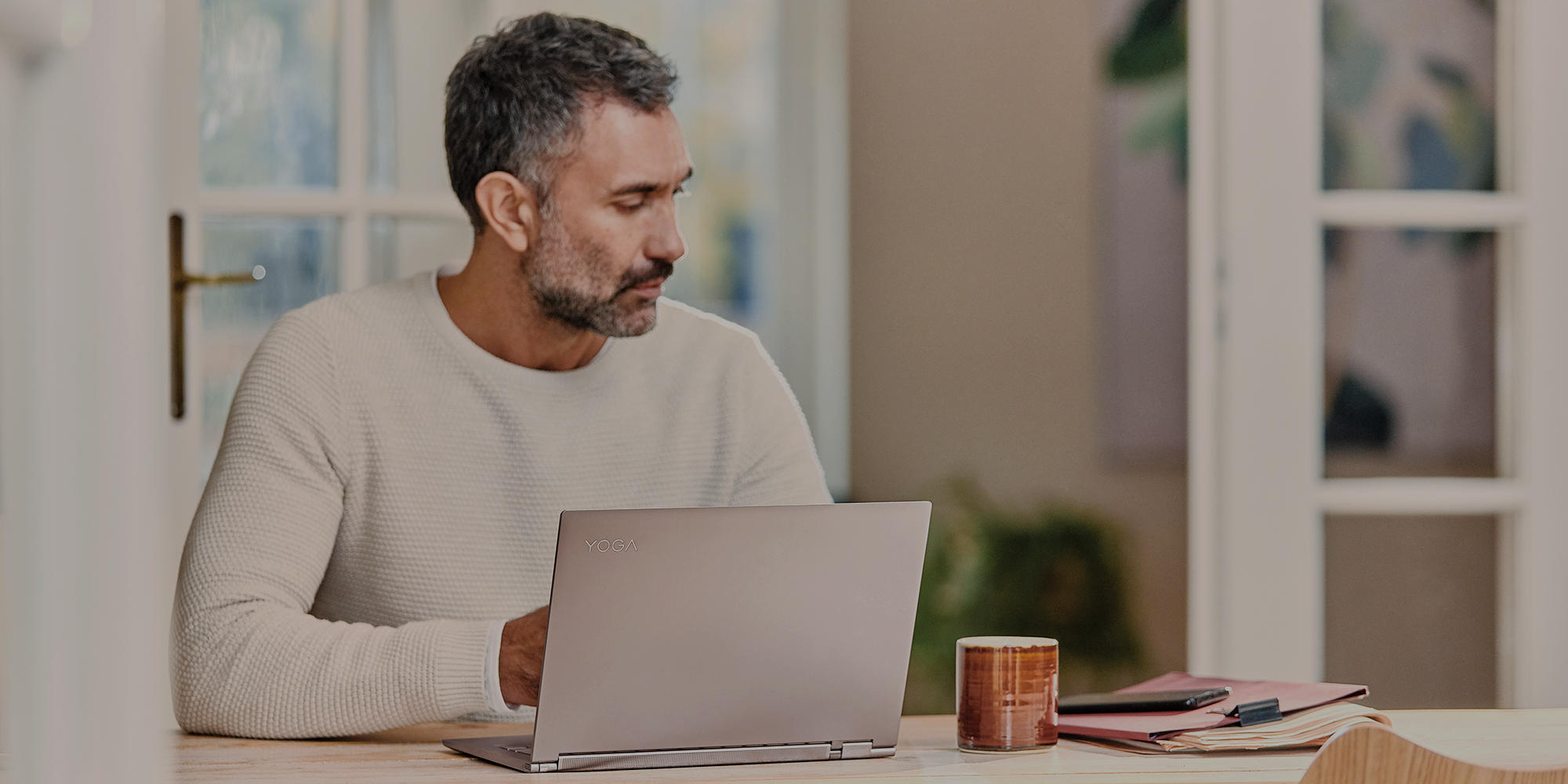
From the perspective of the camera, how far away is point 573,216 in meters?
1.72

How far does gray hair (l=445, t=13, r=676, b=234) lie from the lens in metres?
1.69

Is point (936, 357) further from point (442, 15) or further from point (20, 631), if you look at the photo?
point (20, 631)

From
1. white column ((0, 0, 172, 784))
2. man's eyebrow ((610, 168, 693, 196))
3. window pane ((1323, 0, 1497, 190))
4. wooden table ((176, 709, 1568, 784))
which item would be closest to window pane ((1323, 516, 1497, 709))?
window pane ((1323, 0, 1497, 190))

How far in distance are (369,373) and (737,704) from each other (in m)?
0.70

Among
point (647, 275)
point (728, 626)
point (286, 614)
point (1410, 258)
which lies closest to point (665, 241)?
point (647, 275)

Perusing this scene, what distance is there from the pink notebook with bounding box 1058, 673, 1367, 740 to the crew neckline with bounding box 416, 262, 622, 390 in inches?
28.8

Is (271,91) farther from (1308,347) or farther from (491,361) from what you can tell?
(1308,347)

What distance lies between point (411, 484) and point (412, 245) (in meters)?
0.86

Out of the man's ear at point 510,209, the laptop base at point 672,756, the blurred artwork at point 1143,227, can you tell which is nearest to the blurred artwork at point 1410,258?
the blurred artwork at point 1143,227

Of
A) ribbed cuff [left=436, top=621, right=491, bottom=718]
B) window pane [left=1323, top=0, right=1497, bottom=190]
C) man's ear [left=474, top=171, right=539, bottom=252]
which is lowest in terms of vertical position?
ribbed cuff [left=436, top=621, right=491, bottom=718]

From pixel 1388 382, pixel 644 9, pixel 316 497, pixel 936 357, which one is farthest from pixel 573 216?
pixel 644 9

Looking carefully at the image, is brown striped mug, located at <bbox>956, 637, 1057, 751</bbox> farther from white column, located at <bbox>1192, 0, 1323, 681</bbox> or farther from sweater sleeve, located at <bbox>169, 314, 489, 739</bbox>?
white column, located at <bbox>1192, 0, 1323, 681</bbox>

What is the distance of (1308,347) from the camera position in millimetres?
2318

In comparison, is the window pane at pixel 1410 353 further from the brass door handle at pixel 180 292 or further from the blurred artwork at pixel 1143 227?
the brass door handle at pixel 180 292
